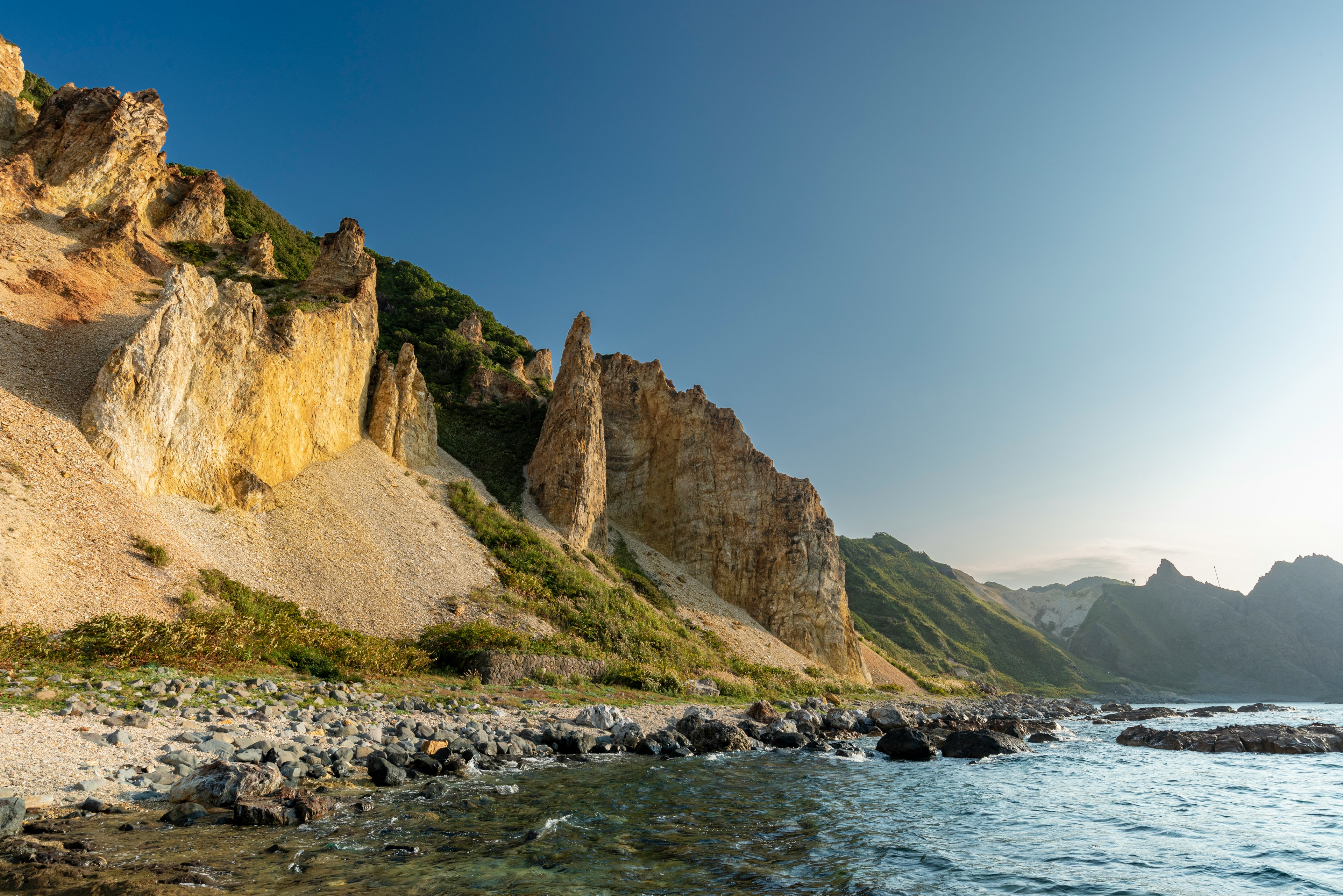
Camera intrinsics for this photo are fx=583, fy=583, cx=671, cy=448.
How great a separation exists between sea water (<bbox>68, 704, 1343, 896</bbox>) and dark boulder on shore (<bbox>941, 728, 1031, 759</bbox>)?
466cm

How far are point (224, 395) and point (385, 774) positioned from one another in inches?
882

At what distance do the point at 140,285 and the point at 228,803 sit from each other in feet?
113

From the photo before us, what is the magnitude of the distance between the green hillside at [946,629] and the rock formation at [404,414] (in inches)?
2282

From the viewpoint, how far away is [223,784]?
25.6 ft

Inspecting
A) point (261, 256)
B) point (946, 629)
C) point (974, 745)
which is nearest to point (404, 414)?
point (261, 256)

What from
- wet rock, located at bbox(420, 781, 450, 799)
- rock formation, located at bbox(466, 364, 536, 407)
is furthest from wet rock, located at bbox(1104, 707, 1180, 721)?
rock formation, located at bbox(466, 364, 536, 407)

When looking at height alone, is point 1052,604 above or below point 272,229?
below

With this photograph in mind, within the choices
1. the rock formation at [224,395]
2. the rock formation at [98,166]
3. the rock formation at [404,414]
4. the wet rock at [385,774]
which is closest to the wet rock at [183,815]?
the wet rock at [385,774]

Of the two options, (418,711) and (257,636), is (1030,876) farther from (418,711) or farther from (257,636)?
(257,636)

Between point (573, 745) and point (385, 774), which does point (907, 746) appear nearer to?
point (573, 745)

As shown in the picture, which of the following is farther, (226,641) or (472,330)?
(472,330)

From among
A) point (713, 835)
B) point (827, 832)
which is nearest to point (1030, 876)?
point (827, 832)

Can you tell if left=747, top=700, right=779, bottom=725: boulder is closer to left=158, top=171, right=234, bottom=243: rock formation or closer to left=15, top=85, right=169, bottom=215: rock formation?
Answer: left=15, top=85, right=169, bottom=215: rock formation

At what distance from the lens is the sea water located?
21.0ft
